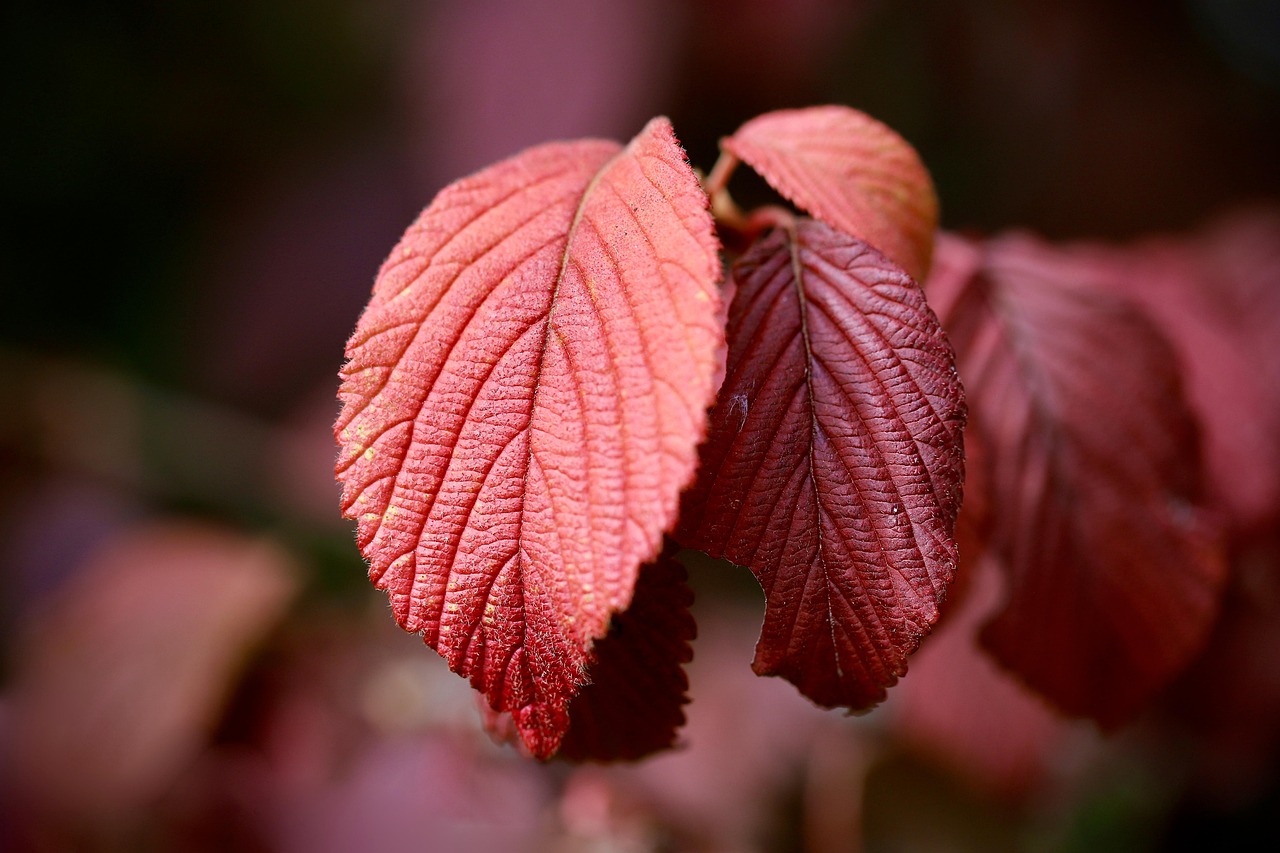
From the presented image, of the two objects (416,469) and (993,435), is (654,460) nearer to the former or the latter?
(416,469)

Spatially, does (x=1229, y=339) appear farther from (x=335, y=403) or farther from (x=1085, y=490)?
(x=335, y=403)

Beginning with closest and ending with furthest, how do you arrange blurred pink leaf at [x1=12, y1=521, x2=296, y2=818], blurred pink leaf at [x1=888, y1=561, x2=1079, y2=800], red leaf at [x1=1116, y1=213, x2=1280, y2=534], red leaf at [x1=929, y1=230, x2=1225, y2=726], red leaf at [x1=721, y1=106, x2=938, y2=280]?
red leaf at [x1=721, y1=106, x2=938, y2=280] < red leaf at [x1=929, y1=230, x2=1225, y2=726] < red leaf at [x1=1116, y1=213, x2=1280, y2=534] < blurred pink leaf at [x1=888, y1=561, x2=1079, y2=800] < blurred pink leaf at [x1=12, y1=521, x2=296, y2=818]

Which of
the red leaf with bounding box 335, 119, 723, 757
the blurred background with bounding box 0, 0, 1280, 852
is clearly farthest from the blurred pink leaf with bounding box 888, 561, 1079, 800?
the red leaf with bounding box 335, 119, 723, 757

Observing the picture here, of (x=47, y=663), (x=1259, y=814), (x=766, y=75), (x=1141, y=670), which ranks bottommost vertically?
(x=1259, y=814)

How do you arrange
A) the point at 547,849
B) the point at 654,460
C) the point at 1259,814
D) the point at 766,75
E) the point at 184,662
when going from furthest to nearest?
1. the point at 766,75
2. the point at 1259,814
3. the point at 184,662
4. the point at 547,849
5. the point at 654,460

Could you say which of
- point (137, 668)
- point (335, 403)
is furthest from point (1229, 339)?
point (335, 403)

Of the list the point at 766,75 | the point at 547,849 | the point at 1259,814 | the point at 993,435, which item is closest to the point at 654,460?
the point at 993,435

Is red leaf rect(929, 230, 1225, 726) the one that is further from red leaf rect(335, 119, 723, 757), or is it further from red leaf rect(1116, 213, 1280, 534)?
red leaf rect(335, 119, 723, 757)
